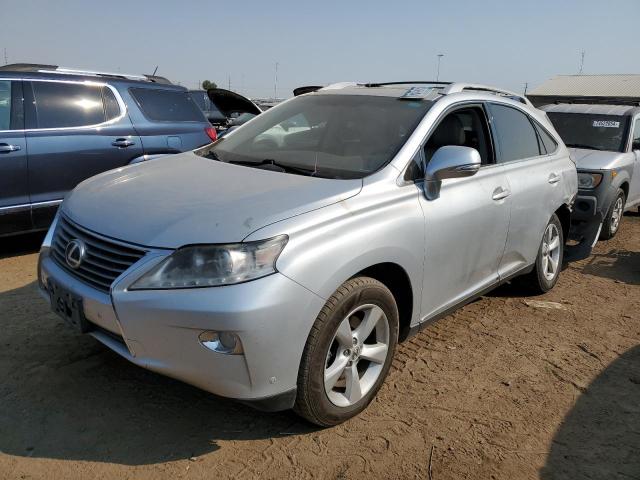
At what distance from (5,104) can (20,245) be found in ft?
4.81

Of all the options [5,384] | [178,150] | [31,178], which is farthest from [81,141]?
[5,384]

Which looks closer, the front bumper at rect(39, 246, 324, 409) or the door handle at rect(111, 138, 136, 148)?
the front bumper at rect(39, 246, 324, 409)

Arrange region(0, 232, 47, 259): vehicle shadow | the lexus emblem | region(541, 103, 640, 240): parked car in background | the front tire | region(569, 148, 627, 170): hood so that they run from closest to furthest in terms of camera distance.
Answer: the front tire < the lexus emblem < region(0, 232, 47, 259): vehicle shadow < region(541, 103, 640, 240): parked car in background < region(569, 148, 627, 170): hood

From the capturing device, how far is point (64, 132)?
5.28m

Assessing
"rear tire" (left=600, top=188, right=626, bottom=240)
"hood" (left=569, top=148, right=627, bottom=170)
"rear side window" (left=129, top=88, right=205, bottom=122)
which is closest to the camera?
"rear side window" (left=129, top=88, right=205, bottom=122)

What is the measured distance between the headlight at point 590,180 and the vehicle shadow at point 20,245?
19.9 ft

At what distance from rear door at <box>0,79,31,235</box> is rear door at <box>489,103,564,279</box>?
411 centimetres

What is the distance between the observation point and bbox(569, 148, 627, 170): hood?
646 centimetres

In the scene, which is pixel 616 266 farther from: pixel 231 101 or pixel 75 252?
pixel 75 252

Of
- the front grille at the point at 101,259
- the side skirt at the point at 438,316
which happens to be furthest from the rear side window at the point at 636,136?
the front grille at the point at 101,259

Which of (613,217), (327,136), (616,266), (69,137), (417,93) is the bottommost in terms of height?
(616,266)

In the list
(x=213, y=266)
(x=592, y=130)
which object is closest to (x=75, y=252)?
(x=213, y=266)

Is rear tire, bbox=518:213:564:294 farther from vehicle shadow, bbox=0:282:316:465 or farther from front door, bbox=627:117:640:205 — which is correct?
front door, bbox=627:117:640:205

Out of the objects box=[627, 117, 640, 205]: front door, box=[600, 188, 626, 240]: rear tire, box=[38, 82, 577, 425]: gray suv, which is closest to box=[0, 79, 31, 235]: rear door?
box=[38, 82, 577, 425]: gray suv
